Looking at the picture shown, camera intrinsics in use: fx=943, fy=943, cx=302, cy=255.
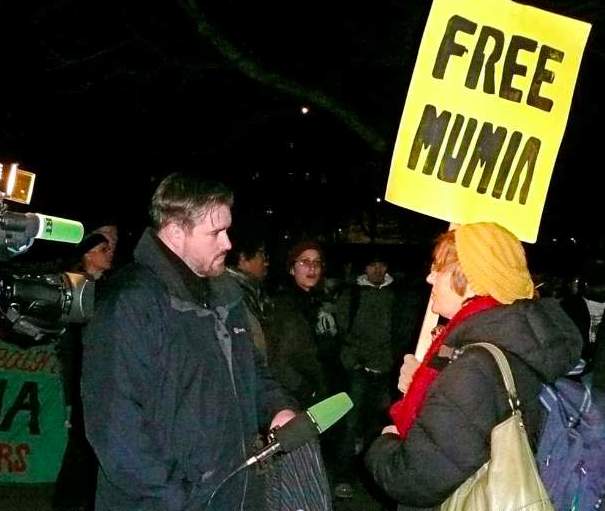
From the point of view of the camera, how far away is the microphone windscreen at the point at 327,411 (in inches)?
118

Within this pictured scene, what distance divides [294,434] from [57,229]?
955 millimetres

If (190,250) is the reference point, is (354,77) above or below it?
above

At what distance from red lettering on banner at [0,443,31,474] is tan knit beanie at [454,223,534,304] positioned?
5.21 m

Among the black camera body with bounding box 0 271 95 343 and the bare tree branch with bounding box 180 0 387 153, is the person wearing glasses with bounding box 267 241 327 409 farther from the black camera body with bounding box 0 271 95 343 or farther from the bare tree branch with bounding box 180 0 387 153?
the black camera body with bounding box 0 271 95 343

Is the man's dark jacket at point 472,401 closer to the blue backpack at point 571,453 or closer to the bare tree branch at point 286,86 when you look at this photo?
the blue backpack at point 571,453

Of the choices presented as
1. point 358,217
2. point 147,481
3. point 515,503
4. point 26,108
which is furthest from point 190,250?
point 358,217

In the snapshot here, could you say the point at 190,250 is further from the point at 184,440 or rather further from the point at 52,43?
the point at 52,43

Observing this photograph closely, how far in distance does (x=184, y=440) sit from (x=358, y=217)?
25911mm

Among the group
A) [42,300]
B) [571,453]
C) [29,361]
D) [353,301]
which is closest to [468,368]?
[571,453]

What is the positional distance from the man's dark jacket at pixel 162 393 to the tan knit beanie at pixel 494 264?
33.0 inches

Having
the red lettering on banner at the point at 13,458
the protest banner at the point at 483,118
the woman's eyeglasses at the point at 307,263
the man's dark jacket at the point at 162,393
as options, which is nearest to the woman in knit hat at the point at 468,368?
the man's dark jacket at the point at 162,393

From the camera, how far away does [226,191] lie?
335 centimetres

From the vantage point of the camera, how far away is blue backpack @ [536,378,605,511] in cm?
287

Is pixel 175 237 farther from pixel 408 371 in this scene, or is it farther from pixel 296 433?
pixel 408 371
